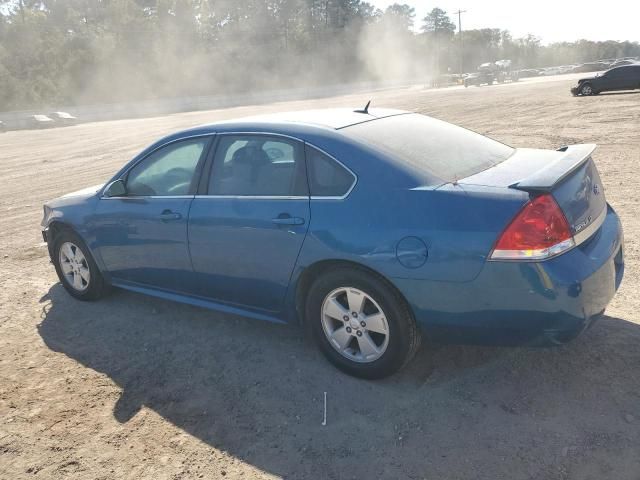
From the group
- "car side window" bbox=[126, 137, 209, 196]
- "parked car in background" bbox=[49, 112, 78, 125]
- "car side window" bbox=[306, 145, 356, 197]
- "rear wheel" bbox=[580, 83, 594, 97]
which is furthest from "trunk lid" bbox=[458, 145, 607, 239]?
"parked car in background" bbox=[49, 112, 78, 125]

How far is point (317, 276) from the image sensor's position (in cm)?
340

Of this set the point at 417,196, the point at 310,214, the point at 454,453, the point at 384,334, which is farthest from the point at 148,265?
the point at 454,453

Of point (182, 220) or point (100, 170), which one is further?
point (100, 170)

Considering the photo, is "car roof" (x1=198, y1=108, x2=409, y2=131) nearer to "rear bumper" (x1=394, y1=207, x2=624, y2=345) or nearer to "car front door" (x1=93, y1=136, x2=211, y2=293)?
"car front door" (x1=93, y1=136, x2=211, y2=293)

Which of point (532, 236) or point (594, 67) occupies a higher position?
point (532, 236)

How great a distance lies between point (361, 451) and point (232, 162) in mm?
2131

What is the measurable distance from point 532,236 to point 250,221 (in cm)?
174

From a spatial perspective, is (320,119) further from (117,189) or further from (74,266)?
(74,266)

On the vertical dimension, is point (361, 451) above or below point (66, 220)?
below

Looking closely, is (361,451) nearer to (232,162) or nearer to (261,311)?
(261,311)

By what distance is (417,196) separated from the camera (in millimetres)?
3012

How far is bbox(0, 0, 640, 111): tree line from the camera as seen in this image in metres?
57.8

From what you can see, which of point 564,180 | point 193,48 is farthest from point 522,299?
point 193,48

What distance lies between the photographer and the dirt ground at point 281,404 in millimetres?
2699
